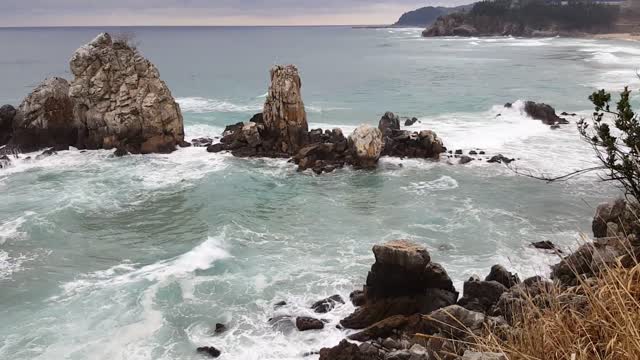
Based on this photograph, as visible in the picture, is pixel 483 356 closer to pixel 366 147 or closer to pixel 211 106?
pixel 366 147

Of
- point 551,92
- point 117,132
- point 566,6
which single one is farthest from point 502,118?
point 566,6

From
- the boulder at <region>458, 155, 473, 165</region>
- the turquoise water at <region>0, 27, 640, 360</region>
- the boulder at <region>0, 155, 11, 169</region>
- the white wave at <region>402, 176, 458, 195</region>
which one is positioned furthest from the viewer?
the boulder at <region>0, 155, 11, 169</region>

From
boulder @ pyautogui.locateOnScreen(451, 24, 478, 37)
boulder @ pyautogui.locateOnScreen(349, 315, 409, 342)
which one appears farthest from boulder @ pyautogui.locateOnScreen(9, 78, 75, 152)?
boulder @ pyautogui.locateOnScreen(451, 24, 478, 37)

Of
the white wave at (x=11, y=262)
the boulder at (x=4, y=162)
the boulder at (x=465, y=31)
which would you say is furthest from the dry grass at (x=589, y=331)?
the boulder at (x=465, y=31)

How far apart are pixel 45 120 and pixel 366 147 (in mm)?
20731

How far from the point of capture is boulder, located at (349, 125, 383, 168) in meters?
30.7

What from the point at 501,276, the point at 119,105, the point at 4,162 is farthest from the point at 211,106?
the point at 501,276

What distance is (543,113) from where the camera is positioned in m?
41.2

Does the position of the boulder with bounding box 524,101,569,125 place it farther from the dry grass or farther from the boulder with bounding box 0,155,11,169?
the dry grass

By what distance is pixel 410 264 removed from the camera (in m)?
15.0

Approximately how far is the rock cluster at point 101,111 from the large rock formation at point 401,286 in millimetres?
22979

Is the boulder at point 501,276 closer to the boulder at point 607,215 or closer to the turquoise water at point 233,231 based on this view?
the turquoise water at point 233,231

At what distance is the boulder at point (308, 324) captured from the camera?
14.8 m

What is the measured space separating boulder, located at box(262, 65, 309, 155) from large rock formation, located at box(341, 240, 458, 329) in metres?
18.8
